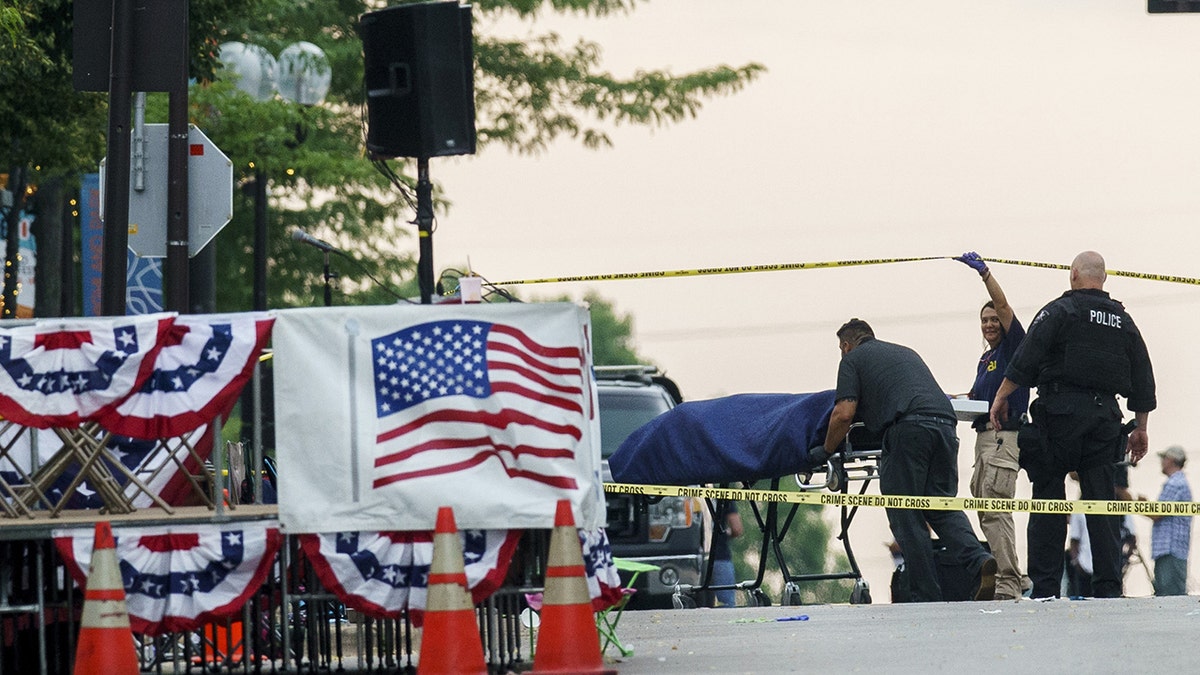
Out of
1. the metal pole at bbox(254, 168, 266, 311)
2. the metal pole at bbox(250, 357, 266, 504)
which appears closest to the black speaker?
the metal pole at bbox(250, 357, 266, 504)

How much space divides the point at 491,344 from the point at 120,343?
4.91 feet

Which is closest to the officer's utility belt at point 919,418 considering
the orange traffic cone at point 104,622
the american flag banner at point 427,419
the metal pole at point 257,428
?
the metal pole at point 257,428

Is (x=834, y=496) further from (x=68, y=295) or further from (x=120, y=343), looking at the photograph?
(x=68, y=295)

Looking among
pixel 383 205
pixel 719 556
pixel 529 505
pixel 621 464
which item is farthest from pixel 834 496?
pixel 383 205

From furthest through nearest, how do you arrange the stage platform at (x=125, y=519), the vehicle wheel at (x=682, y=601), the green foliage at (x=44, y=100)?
the green foliage at (x=44, y=100)
the vehicle wheel at (x=682, y=601)
the stage platform at (x=125, y=519)

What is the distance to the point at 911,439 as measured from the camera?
13898 millimetres

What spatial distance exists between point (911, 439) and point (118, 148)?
507cm

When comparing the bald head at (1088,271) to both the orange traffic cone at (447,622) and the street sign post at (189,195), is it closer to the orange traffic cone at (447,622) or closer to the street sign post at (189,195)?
the street sign post at (189,195)

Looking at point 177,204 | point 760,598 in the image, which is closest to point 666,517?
point 760,598

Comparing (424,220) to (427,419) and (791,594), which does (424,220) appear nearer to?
(791,594)

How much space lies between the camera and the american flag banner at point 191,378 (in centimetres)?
909

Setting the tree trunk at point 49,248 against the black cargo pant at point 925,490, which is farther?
the tree trunk at point 49,248

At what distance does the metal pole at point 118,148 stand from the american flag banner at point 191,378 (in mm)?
4214

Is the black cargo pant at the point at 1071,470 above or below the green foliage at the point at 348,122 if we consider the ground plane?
below
